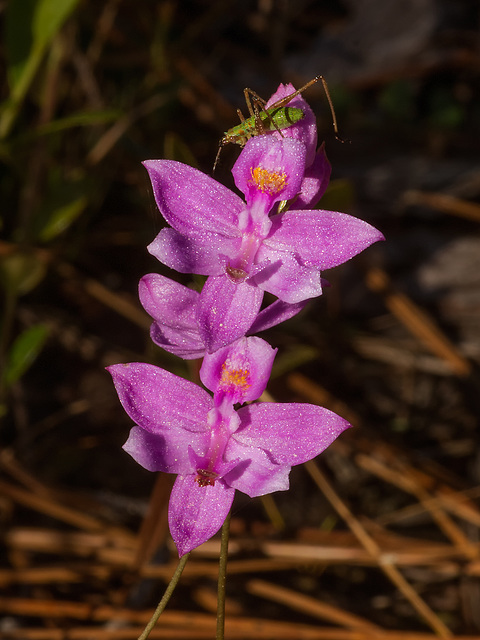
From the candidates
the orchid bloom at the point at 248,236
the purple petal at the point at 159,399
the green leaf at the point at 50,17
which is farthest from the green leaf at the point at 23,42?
the purple petal at the point at 159,399

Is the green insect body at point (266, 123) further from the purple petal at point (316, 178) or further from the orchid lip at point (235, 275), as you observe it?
the orchid lip at point (235, 275)

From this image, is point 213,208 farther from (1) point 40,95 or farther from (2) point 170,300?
(1) point 40,95

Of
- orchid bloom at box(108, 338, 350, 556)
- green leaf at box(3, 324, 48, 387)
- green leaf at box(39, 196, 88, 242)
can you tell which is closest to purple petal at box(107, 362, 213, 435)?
orchid bloom at box(108, 338, 350, 556)

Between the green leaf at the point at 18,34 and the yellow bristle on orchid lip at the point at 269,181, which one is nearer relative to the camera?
the yellow bristle on orchid lip at the point at 269,181

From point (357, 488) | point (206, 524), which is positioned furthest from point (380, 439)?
point (206, 524)

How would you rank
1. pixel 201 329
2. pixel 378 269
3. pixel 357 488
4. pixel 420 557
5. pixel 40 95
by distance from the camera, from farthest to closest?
1. pixel 378 269
2. pixel 40 95
3. pixel 357 488
4. pixel 420 557
5. pixel 201 329

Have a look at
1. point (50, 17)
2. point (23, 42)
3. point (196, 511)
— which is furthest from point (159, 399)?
point (23, 42)
